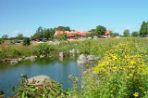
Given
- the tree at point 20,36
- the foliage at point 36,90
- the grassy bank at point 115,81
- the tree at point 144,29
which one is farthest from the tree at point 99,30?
the grassy bank at point 115,81

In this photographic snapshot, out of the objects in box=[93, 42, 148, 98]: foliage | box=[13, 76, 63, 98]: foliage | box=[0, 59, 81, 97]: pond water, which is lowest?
box=[0, 59, 81, 97]: pond water

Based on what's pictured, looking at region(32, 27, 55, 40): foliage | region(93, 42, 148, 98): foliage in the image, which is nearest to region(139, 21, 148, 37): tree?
region(32, 27, 55, 40): foliage

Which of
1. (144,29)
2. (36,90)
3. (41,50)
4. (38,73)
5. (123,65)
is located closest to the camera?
(123,65)

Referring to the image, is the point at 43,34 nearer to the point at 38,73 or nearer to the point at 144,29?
the point at 144,29

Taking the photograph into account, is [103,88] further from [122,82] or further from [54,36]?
[54,36]

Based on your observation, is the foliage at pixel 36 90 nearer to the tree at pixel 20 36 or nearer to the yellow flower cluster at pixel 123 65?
the yellow flower cluster at pixel 123 65

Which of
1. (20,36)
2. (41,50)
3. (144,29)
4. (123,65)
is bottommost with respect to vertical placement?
(41,50)

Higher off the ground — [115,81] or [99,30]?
[115,81]

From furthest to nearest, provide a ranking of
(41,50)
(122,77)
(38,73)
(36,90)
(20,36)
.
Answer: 1. (20,36)
2. (41,50)
3. (38,73)
4. (36,90)
5. (122,77)

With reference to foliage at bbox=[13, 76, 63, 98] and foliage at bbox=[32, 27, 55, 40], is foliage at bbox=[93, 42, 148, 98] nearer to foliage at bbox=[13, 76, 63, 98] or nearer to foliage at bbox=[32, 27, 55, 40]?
foliage at bbox=[13, 76, 63, 98]

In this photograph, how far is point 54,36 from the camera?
244ft

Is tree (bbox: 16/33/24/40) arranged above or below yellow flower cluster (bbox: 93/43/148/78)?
below

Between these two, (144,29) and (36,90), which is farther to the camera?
(144,29)

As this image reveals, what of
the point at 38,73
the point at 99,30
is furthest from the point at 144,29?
the point at 38,73
